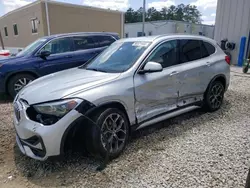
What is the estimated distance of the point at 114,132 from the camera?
2.99m

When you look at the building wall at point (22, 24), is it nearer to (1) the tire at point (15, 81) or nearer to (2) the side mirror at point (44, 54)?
(2) the side mirror at point (44, 54)

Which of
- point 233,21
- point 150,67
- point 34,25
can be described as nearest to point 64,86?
point 150,67

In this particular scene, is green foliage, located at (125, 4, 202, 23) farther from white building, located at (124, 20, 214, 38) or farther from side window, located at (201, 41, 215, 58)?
side window, located at (201, 41, 215, 58)

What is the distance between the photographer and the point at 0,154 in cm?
328

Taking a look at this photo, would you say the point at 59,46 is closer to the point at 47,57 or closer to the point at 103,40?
the point at 47,57

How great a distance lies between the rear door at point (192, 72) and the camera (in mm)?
3961

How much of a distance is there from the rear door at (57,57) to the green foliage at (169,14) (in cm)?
6196

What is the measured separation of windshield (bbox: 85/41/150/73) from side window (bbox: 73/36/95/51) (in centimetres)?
298

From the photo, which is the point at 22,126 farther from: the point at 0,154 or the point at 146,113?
the point at 146,113

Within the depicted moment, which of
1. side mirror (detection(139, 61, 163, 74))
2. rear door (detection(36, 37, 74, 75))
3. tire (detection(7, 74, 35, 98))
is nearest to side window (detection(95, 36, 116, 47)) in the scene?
rear door (detection(36, 37, 74, 75))

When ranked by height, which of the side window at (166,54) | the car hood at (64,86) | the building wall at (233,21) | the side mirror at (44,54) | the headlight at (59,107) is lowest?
the headlight at (59,107)

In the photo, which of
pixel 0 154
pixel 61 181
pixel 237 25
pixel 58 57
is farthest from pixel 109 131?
pixel 237 25

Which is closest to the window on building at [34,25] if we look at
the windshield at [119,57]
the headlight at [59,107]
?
the windshield at [119,57]

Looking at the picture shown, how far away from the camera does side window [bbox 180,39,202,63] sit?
4.05 meters
